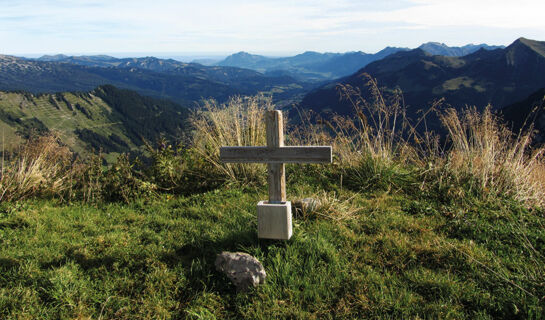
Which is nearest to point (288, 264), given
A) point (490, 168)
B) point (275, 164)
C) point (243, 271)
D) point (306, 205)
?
point (243, 271)

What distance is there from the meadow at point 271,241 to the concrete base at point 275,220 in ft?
0.44

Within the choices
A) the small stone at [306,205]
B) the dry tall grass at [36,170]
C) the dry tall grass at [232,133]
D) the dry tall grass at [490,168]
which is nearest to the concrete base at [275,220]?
the small stone at [306,205]

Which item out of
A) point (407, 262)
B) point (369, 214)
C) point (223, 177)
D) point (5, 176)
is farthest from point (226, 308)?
point (5, 176)

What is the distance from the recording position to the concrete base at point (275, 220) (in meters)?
3.59

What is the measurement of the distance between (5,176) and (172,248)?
13.6 ft

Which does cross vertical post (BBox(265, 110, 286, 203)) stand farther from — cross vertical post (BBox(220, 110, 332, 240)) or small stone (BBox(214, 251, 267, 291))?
small stone (BBox(214, 251, 267, 291))

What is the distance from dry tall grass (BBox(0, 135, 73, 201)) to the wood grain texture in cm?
398

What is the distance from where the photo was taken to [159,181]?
20.5ft

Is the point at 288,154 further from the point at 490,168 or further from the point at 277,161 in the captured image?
the point at 490,168

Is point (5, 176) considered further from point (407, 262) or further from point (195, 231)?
point (407, 262)

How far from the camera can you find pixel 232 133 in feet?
23.6

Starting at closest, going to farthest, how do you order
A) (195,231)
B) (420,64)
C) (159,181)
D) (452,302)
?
(452,302), (195,231), (159,181), (420,64)

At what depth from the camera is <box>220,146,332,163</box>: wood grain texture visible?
11.9 ft

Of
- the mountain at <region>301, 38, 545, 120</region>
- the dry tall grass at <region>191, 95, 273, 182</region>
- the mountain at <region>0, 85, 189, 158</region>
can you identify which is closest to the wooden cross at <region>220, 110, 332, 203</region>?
the dry tall grass at <region>191, 95, 273, 182</region>
